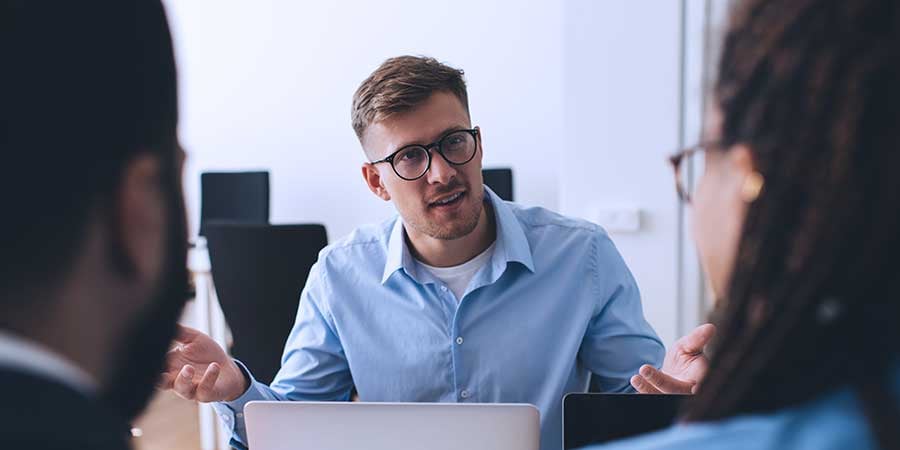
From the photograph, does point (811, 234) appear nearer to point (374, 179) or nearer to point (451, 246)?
point (451, 246)

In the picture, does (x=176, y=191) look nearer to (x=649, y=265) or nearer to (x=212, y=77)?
(x=649, y=265)

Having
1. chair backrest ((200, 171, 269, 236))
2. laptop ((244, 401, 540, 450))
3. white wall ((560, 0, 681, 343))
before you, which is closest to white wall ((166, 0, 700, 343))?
white wall ((560, 0, 681, 343))

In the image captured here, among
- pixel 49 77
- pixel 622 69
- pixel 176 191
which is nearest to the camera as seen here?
pixel 49 77

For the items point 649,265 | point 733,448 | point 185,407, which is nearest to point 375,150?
point 733,448

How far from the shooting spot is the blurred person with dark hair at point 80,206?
0.39 metres

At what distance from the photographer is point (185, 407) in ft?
11.8

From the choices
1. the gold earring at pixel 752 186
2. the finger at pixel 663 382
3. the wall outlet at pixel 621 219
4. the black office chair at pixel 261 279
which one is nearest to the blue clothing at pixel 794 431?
the gold earring at pixel 752 186

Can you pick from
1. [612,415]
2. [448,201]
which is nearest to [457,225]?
[448,201]

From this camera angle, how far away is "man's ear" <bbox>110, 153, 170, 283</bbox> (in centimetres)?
47

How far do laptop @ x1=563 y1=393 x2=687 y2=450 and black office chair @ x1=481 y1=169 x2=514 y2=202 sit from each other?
84.3 inches

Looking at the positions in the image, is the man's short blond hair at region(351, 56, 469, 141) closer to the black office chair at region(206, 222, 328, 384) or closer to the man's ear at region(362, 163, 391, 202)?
the man's ear at region(362, 163, 391, 202)

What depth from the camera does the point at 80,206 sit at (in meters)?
0.44

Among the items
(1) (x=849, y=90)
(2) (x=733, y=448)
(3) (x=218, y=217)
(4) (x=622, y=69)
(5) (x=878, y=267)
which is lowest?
(3) (x=218, y=217)

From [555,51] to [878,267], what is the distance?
10.7 feet
